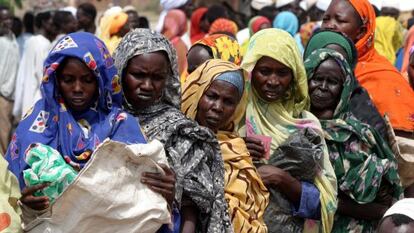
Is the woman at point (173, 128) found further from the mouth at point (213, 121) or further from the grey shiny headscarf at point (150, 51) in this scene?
the mouth at point (213, 121)

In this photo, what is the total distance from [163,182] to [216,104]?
811mm

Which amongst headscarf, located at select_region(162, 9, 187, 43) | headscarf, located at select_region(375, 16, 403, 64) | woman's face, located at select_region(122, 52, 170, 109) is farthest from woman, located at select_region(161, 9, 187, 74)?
woman's face, located at select_region(122, 52, 170, 109)

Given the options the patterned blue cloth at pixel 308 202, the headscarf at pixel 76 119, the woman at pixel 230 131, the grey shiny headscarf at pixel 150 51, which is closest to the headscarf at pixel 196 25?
the patterned blue cloth at pixel 308 202

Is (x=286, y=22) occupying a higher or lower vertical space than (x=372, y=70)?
lower

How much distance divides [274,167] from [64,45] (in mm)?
1388

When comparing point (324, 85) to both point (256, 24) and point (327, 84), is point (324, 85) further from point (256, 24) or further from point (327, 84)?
point (256, 24)

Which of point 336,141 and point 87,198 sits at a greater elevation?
point 87,198

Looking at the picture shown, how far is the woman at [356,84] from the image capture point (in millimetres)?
5832

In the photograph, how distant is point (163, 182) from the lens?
4340mm

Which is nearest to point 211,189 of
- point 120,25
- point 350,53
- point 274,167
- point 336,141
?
point 274,167

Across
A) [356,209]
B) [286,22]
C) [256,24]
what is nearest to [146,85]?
[356,209]

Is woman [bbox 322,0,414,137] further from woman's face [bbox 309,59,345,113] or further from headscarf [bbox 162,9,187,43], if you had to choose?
headscarf [bbox 162,9,187,43]

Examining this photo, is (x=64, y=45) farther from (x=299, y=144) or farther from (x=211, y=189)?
(x=299, y=144)

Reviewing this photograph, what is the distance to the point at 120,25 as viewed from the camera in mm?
10078
